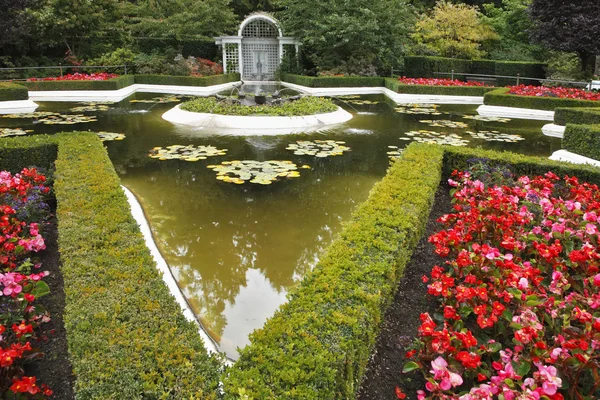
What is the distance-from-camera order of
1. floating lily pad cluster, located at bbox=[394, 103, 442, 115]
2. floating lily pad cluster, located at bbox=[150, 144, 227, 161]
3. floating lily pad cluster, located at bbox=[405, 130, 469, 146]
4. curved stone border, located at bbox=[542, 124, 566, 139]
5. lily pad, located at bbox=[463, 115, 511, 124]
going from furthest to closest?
1. floating lily pad cluster, located at bbox=[394, 103, 442, 115]
2. lily pad, located at bbox=[463, 115, 511, 124]
3. curved stone border, located at bbox=[542, 124, 566, 139]
4. floating lily pad cluster, located at bbox=[405, 130, 469, 146]
5. floating lily pad cluster, located at bbox=[150, 144, 227, 161]

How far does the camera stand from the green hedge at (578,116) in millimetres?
9000

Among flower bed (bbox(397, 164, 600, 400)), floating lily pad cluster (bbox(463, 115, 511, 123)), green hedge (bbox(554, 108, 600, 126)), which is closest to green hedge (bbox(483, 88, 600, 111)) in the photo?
floating lily pad cluster (bbox(463, 115, 511, 123))

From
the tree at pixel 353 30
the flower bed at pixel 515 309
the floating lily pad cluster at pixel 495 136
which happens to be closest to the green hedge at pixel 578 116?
the floating lily pad cluster at pixel 495 136

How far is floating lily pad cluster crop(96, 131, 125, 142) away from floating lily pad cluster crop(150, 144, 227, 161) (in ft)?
4.86

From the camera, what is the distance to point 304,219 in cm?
512

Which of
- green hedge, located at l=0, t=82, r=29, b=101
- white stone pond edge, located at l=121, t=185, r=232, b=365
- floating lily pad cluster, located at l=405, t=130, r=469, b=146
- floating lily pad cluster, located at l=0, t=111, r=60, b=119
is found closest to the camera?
white stone pond edge, located at l=121, t=185, r=232, b=365

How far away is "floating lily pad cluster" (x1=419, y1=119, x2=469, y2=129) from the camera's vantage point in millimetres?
11133

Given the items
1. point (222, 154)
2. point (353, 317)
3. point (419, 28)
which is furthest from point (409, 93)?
point (353, 317)

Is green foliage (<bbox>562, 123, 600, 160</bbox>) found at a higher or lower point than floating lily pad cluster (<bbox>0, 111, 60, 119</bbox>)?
lower

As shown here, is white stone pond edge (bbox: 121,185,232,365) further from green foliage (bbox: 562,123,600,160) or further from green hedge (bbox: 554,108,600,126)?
green hedge (bbox: 554,108,600,126)

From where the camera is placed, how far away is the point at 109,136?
30.7 ft

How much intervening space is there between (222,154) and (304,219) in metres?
3.23

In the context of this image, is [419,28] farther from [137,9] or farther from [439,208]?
[439,208]

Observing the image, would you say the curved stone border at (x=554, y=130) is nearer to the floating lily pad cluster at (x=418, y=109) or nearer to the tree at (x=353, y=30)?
the floating lily pad cluster at (x=418, y=109)
